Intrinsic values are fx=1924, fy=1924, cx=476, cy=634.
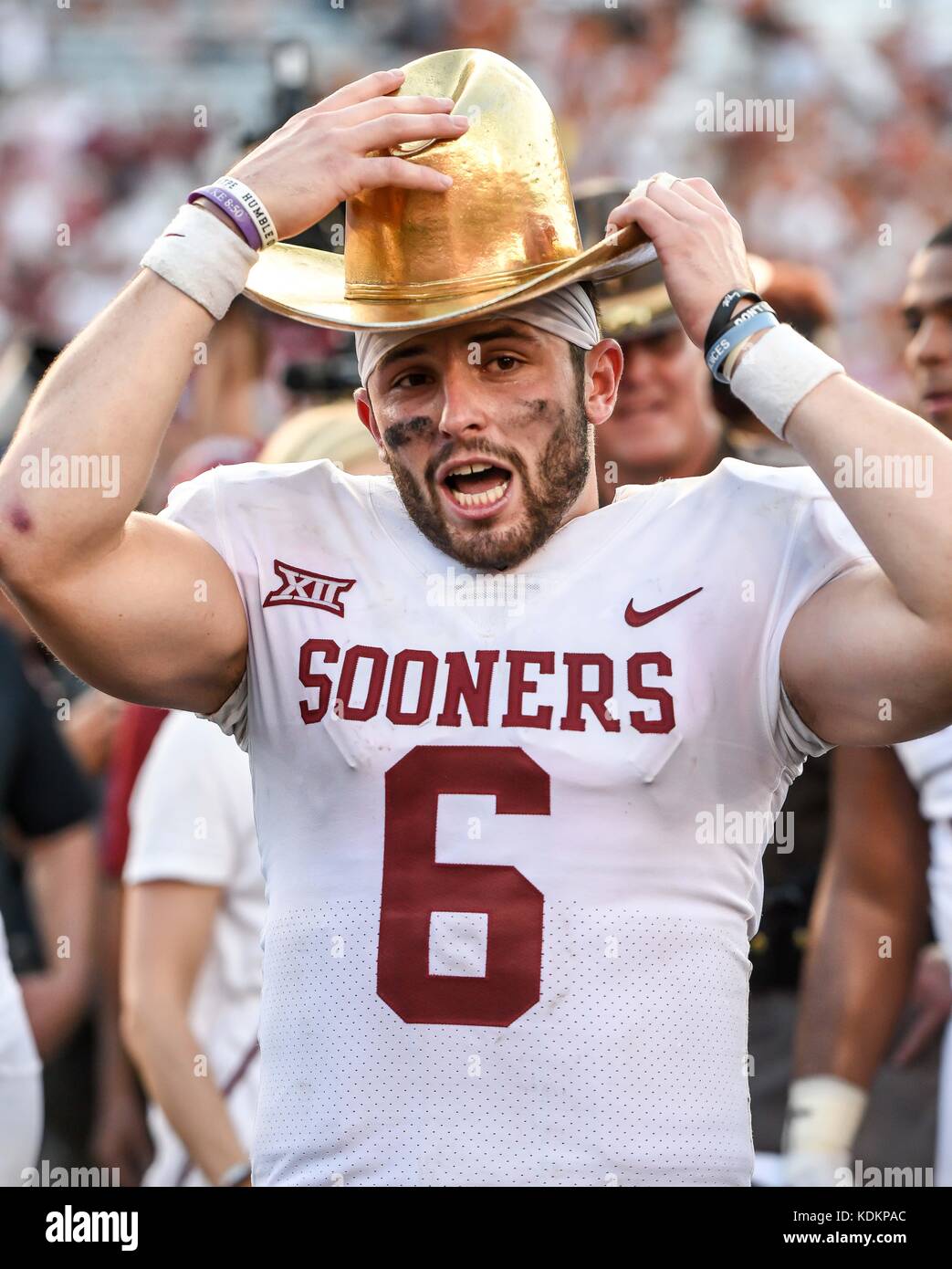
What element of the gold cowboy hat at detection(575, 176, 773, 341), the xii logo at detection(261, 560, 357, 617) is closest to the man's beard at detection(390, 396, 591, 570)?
the xii logo at detection(261, 560, 357, 617)

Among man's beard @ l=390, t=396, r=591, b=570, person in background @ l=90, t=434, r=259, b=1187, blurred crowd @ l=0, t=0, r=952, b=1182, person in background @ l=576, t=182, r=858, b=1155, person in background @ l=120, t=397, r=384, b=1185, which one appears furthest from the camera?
blurred crowd @ l=0, t=0, r=952, b=1182

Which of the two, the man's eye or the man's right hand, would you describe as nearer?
the man's right hand

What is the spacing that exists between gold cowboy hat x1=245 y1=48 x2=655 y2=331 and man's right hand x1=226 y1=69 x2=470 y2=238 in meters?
0.04

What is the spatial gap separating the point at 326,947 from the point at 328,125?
1.05 metres

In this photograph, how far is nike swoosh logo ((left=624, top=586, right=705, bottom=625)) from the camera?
245 cm

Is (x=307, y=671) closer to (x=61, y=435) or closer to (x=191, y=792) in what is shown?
(x=61, y=435)

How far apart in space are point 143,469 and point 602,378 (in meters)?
0.70

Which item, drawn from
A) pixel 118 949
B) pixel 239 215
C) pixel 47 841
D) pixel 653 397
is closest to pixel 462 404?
pixel 239 215

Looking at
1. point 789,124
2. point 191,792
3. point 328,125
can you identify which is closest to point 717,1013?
point 328,125

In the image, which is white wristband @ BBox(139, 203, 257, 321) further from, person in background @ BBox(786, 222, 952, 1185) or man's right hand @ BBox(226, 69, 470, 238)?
person in background @ BBox(786, 222, 952, 1185)

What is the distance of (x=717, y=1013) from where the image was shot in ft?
7.75

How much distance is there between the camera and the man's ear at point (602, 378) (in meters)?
2.65

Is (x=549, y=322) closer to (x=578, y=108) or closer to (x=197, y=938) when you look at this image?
(x=197, y=938)

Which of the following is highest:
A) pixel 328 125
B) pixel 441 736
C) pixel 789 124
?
pixel 789 124
